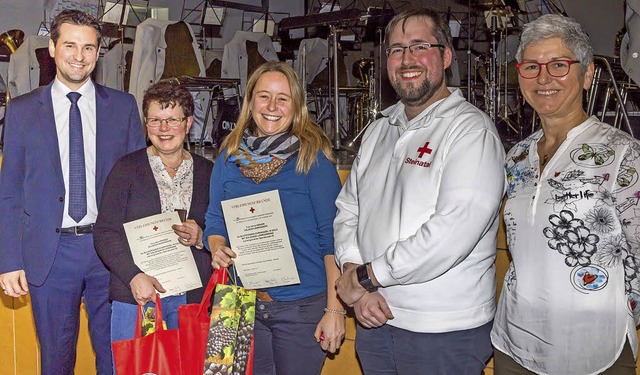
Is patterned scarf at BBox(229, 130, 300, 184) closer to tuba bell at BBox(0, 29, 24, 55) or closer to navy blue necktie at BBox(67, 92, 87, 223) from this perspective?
navy blue necktie at BBox(67, 92, 87, 223)

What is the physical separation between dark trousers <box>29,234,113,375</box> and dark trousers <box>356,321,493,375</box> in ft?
3.90

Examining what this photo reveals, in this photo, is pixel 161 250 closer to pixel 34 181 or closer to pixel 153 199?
pixel 153 199

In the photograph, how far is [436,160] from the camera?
197 cm

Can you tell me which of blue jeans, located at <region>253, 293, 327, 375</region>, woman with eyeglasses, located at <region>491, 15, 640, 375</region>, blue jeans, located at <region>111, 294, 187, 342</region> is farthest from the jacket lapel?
woman with eyeglasses, located at <region>491, 15, 640, 375</region>

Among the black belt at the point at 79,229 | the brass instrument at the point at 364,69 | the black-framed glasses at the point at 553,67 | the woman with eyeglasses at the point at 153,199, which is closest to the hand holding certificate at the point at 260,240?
the woman with eyeglasses at the point at 153,199

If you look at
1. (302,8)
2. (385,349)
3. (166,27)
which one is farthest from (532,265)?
(302,8)

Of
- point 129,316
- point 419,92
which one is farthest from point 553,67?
point 129,316

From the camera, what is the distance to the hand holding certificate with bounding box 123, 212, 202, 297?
244cm

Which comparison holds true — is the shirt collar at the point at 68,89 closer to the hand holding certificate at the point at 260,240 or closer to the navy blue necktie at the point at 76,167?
the navy blue necktie at the point at 76,167

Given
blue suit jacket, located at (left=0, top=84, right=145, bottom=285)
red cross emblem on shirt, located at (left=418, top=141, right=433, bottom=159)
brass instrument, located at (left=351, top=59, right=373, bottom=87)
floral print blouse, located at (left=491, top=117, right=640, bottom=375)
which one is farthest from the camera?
brass instrument, located at (left=351, top=59, right=373, bottom=87)

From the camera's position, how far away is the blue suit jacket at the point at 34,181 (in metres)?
2.63

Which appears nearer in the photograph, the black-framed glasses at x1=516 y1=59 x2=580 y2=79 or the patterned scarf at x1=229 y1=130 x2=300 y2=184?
the black-framed glasses at x1=516 y1=59 x2=580 y2=79

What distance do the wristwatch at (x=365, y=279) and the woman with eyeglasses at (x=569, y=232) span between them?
38cm

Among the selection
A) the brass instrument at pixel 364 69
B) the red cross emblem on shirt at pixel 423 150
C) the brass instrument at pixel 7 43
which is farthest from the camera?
the brass instrument at pixel 7 43
